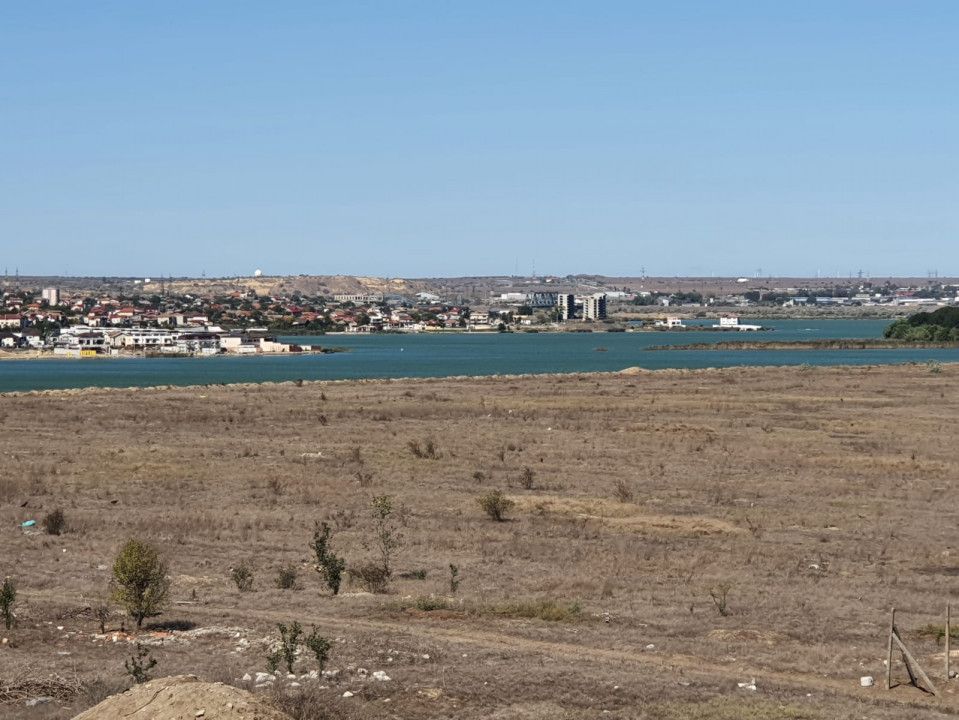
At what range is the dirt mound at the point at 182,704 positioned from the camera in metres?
9.86

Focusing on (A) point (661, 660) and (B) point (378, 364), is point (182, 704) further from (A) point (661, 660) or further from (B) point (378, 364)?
(B) point (378, 364)

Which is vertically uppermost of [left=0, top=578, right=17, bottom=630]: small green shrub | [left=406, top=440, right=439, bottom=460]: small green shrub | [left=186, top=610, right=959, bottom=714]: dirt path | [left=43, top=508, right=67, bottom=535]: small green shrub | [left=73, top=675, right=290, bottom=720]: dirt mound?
[left=73, top=675, right=290, bottom=720]: dirt mound

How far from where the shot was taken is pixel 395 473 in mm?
31969

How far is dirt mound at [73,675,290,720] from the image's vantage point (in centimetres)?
986

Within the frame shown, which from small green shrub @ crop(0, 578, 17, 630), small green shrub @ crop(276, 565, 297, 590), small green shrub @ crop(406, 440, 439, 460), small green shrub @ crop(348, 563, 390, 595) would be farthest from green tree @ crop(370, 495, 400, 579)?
small green shrub @ crop(406, 440, 439, 460)

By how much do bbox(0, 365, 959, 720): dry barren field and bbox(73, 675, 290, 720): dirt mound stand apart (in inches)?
43.9

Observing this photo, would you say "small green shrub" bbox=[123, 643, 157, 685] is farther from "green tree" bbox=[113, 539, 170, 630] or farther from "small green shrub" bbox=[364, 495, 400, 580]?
"small green shrub" bbox=[364, 495, 400, 580]

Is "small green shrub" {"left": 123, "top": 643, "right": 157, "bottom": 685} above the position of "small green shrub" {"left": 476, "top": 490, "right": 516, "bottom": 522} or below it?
above

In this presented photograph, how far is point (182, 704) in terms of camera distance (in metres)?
10.0

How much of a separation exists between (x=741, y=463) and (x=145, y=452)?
16.4 metres

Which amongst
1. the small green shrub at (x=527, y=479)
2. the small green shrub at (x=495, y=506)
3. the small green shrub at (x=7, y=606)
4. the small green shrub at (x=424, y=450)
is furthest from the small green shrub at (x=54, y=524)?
the small green shrub at (x=424, y=450)

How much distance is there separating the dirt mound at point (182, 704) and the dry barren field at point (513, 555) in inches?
43.9

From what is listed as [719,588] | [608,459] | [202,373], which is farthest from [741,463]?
[202,373]

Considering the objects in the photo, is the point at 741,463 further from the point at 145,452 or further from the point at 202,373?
the point at 202,373
